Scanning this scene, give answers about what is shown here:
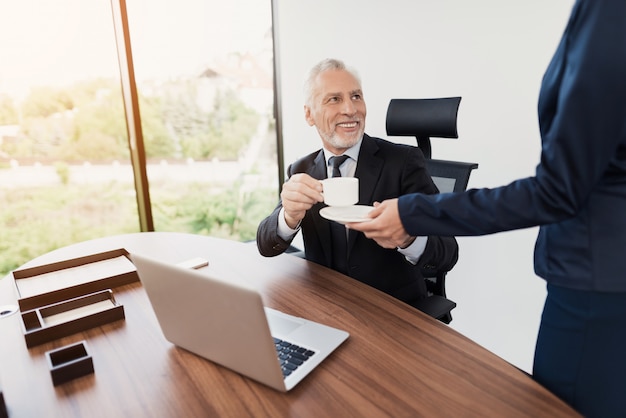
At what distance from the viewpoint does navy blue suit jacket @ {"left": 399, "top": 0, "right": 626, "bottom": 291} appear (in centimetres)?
74

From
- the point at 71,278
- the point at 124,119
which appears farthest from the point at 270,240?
the point at 124,119

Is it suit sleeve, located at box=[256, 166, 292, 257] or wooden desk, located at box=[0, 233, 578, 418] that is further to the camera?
suit sleeve, located at box=[256, 166, 292, 257]

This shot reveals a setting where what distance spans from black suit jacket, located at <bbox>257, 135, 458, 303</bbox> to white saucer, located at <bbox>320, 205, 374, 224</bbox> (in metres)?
0.27

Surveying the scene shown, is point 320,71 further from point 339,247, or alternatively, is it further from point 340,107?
point 339,247

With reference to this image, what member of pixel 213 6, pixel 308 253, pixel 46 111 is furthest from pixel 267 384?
pixel 213 6

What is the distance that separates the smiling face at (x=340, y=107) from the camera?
5.27 feet

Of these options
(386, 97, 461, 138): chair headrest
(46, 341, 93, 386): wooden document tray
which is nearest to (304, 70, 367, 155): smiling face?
(386, 97, 461, 138): chair headrest

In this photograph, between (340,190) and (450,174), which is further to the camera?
(450,174)

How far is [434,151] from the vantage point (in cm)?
247

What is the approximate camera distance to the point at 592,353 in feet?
2.80

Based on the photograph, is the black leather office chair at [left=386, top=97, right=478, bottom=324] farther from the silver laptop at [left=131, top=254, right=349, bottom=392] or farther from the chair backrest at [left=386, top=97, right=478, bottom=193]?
the silver laptop at [left=131, top=254, right=349, bottom=392]

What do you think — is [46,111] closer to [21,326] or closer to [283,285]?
[21,326]

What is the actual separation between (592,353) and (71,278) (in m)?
1.46

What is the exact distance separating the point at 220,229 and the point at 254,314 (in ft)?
10.7
